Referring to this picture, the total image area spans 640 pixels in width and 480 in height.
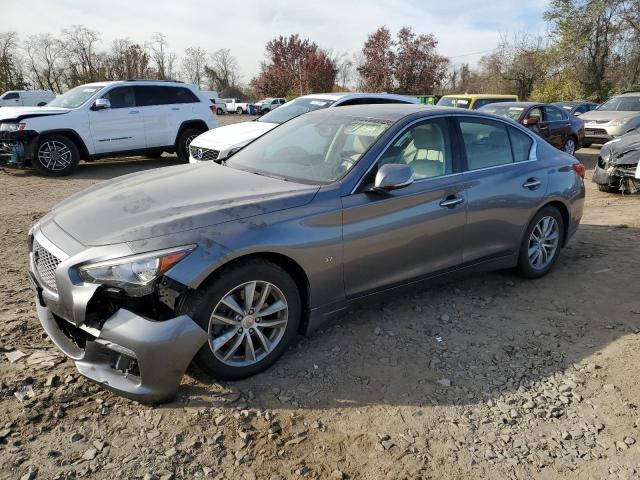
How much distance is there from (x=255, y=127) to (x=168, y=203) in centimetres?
591

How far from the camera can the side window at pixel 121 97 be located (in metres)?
10.4

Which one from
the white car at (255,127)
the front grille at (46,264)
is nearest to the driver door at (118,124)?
the white car at (255,127)

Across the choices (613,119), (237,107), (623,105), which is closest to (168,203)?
(613,119)

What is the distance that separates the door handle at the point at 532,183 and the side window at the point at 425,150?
3.01 ft

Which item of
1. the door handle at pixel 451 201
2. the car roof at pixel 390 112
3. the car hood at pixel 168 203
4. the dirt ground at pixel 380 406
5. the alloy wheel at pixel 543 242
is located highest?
the car roof at pixel 390 112

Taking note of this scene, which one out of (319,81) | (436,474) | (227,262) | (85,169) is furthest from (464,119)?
(319,81)

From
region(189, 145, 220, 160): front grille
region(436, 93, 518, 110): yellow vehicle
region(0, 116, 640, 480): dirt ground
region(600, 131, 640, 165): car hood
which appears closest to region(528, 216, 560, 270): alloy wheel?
region(0, 116, 640, 480): dirt ground

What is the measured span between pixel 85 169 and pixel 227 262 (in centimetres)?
955

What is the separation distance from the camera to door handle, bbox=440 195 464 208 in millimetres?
3781

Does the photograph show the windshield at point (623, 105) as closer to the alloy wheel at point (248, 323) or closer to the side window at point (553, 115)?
the side window at point (553, 115)

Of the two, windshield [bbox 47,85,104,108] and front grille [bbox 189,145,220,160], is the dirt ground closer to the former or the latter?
front grille [bbox 189,145,220,160]

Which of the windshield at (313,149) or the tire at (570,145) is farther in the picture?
the tire at (570,145)

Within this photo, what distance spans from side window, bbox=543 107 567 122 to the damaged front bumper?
39.6 ft

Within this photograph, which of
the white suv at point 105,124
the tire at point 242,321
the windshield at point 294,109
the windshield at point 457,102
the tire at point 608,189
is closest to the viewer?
the tire at point 242,321
